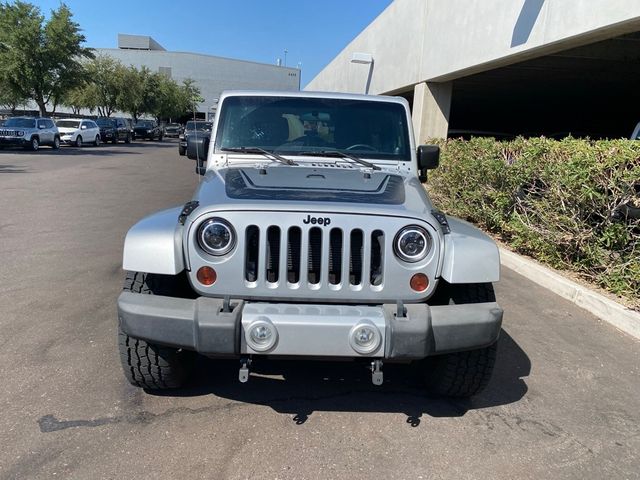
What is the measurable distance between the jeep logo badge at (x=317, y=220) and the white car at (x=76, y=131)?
29.7 meters

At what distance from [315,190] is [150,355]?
54.3 inches

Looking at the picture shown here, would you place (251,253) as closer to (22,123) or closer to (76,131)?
(22,123)

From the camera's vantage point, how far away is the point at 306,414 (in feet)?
10.5

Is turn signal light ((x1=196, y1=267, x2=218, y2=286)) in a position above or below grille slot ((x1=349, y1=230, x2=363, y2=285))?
below

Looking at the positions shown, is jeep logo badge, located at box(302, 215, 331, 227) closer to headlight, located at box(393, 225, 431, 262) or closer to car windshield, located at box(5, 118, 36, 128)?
headlight, located at box(393, 225, 431, 262)

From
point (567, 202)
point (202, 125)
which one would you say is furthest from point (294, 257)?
point (567, 202)

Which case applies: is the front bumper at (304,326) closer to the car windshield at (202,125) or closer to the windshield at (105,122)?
the car windshield at (202,125)

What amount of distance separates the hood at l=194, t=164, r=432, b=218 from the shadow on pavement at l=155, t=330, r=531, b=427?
107 cm

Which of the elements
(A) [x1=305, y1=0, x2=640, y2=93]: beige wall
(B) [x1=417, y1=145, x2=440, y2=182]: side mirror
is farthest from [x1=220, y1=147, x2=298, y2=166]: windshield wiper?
(A) [x1=305, y1=0, x2=640, y2=93]: beige wall

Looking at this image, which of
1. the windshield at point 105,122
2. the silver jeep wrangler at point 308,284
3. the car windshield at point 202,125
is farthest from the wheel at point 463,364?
the windshield at point 105,122

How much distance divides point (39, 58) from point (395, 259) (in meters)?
29.7

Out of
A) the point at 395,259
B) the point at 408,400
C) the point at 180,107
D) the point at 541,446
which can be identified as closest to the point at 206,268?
the point at 395,259

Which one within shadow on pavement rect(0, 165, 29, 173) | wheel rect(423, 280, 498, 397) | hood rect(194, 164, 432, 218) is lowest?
shadow on pavement rect(0, 165, 29, 173)

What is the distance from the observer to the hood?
9.27ft
